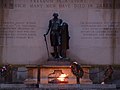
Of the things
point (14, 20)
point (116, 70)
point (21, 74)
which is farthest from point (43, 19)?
point (116, 70)

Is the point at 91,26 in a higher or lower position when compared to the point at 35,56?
higher

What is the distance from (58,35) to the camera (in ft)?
80.0

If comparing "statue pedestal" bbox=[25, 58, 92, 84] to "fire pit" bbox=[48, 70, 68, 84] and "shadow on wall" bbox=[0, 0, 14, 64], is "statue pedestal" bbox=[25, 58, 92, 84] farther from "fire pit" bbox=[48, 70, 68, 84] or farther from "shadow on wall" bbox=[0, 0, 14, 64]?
"shadow on wall" bbox=[0, 0, 14, 64]

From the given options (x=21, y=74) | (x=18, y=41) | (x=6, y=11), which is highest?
(x=6, y=11)

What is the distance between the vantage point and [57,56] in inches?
958

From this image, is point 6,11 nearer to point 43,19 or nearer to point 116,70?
point 43,19

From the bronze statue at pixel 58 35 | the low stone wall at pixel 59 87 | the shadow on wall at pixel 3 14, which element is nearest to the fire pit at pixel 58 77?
the bronze statue at pixel 58 35

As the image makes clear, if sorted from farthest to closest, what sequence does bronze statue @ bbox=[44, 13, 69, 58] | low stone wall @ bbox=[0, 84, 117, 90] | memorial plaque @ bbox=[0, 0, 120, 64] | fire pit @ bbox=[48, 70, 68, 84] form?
1. memorial plaque @ bbox=[0, 0, 120, 64]
2. bronze statue @ bbox=[44, 13, 69, 58]
3. fire pit @ bbox=[48, 70, 68, 84]
4. low stone wall @ bbox=[0, 84, 117, 90]

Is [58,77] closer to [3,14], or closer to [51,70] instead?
[51,70]

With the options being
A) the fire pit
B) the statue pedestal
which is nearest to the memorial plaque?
the statue pedestal

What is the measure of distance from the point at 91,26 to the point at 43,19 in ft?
9.21

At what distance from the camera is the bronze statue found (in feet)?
80.0

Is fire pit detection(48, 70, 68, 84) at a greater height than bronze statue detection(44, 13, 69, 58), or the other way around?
bronze statue detection(44, 13, 69, 58)

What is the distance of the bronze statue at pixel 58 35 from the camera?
24375 mm
